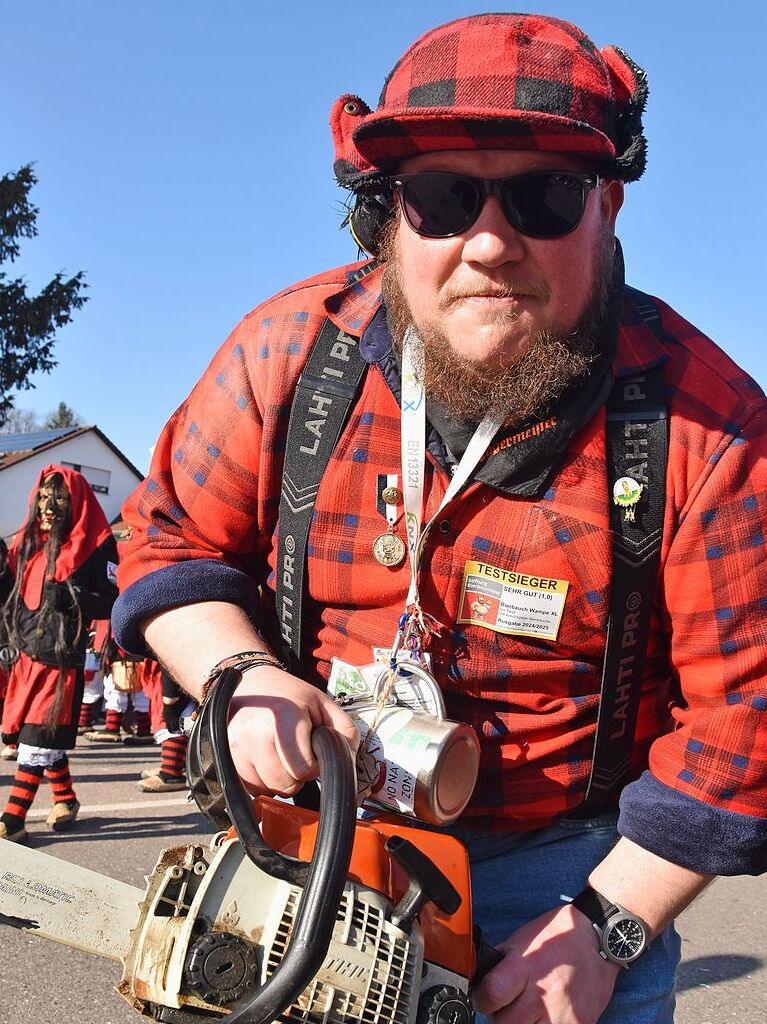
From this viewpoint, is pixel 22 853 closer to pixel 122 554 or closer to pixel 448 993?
pixel 448 993

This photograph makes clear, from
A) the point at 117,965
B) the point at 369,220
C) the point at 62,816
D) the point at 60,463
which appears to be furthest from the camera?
the point at 60,463

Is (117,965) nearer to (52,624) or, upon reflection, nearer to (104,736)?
(52,624)

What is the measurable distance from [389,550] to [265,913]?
755mm

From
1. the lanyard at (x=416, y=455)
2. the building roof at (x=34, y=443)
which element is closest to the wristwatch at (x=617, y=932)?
the lanyard at (x=416, y=455)

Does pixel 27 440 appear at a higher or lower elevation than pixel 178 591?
higher

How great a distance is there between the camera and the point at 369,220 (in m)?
2.07

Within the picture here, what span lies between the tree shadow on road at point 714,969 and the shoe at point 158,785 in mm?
4618

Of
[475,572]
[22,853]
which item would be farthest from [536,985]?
[22,853]

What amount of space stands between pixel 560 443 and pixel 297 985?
1.04 meters

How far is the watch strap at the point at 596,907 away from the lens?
174 cm

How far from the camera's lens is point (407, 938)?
1.37 m

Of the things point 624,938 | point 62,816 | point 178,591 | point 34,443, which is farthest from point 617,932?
Result: point 34,443

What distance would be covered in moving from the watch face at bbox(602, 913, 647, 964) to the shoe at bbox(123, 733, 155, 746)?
10007 mm

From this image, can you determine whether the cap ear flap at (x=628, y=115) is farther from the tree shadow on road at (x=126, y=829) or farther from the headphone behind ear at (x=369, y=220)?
the tree shadow on road at (x=126, y=829)
